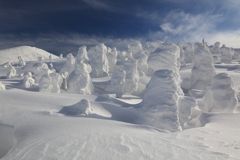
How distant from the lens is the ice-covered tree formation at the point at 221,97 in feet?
41.2

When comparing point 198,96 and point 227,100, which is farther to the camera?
point 198,96

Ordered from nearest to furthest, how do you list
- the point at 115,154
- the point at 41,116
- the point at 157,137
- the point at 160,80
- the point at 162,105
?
the point at 115,154, the point at 157,137, the point at 41,116, the point at 162,105, the point at 160,80

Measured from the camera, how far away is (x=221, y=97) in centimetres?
1278

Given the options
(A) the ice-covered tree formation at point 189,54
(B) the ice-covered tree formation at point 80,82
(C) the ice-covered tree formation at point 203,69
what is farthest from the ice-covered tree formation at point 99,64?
(A) the ice-covered tree formation at point 189,54

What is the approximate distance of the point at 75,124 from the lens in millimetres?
5836

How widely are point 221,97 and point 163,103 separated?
300 inches

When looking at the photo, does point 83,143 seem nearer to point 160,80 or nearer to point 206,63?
point 160,80

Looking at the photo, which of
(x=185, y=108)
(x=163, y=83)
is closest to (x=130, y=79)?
(x=185, y=108)

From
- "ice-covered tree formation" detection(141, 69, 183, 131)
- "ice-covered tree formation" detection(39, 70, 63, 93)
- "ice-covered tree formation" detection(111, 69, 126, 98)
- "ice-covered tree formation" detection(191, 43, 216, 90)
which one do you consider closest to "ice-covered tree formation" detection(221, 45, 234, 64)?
"ice-covered tree formation" detection(191, 43, 216, 90)

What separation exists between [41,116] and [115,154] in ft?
12.5

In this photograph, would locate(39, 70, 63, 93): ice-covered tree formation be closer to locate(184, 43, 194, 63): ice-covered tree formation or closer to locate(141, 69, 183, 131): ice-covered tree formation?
locate(141, 69, 183, 131): ice-covered tree formation

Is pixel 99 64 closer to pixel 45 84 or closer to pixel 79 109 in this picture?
pixel 45 84

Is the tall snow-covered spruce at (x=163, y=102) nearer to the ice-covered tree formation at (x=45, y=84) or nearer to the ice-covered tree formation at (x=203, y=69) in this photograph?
A: the ice-covered tree formation at (x=45, y=84)

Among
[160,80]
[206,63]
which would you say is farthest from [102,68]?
[160,80]
